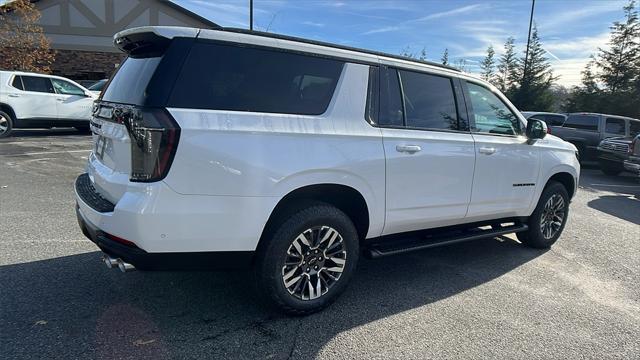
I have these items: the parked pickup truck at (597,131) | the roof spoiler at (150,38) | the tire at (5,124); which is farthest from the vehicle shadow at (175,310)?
the parked pickup truck at (597,131)

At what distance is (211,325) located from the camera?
3.24 metres

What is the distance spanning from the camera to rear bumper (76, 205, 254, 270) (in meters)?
2.80

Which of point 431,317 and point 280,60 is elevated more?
point 280,60

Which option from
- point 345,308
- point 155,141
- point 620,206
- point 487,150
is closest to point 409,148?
point 487,150

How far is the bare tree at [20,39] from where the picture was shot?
68.4 ft

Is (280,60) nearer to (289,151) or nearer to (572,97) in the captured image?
(289,151)

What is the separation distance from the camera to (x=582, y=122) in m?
14.2

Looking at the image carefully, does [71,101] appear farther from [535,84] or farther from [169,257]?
[535,84]

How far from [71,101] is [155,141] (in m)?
12.4

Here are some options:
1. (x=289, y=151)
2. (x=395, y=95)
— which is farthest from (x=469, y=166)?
(x=289, y=151)

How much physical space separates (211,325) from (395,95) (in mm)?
2313

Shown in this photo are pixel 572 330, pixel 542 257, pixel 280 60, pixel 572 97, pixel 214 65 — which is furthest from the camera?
pixel 572 97

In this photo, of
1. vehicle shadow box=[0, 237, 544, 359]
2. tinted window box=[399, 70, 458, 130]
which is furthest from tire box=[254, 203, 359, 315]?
Result: tinted window box=[399, 70, 458, 130]

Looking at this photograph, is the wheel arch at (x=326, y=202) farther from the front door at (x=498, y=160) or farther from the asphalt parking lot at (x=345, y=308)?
the front door at (x=498, y=160)
